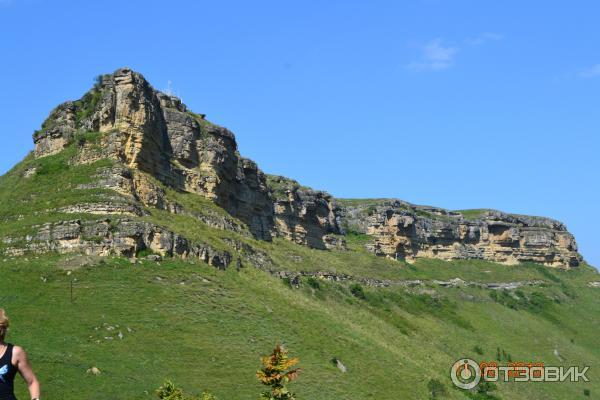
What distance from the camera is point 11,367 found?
1031 centimetres

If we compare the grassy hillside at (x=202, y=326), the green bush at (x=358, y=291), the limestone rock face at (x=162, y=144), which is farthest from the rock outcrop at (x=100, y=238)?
the green bush at (x=358, y=291)

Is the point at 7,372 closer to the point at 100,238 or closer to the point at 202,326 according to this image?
Answer: the point at 202,326

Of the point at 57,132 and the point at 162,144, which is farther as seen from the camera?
the point at 162,144

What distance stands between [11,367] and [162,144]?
244 feet

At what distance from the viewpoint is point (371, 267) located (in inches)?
4916

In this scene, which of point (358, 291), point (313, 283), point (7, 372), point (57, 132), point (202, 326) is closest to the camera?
point (7, 372)

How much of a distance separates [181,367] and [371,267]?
78.4 m

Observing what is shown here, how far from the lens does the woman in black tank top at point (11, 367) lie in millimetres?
10141

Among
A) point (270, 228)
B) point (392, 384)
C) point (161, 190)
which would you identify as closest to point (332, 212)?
point (270, 228)

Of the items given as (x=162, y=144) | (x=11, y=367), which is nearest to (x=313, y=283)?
(x=162, y=144)

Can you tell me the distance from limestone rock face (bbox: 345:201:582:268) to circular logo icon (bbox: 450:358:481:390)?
51609 mm

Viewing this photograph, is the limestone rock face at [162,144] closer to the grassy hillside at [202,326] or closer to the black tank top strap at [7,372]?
the grassy hillside at [202,326]

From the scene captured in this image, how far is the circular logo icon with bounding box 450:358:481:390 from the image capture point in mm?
76938

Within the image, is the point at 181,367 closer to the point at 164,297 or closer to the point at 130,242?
the point at 164,297
